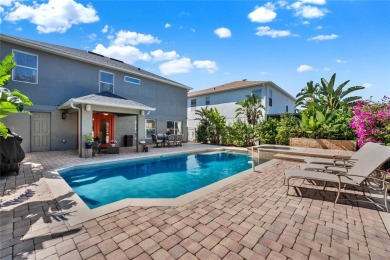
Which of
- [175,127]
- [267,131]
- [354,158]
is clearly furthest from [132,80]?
[354,158]

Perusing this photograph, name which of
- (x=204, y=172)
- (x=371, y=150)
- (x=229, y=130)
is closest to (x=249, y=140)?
(x=229, y=130)

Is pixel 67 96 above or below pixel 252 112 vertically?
above

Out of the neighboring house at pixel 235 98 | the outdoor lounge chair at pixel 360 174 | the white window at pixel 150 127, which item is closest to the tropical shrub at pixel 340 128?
the neighboring house at pixel 235 98

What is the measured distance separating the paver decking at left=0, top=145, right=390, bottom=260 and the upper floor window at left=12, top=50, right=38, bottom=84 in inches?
382

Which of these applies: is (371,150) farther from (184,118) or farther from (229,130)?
(184,118)

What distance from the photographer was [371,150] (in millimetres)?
5070

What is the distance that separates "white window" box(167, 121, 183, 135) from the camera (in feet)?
63.8

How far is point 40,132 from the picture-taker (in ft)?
37.5

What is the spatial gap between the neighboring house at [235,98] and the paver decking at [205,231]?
15492 millimetres

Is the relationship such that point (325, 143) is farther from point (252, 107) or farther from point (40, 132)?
point (40, 132)

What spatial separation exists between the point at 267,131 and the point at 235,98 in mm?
6733

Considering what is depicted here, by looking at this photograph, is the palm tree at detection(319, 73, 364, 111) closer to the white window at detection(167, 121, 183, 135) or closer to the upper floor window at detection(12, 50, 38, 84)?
the white window at detection(167, 121, 183, 135)

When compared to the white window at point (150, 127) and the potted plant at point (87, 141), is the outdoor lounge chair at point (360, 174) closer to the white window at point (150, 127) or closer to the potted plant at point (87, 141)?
the potted plant at point (87, 141)

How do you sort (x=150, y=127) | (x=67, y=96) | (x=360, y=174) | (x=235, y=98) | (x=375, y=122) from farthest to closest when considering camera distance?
(x=235, y=98), (x=150, y=127), (x=67, y=96), (x=375, y=122), (x=360, y=174)
